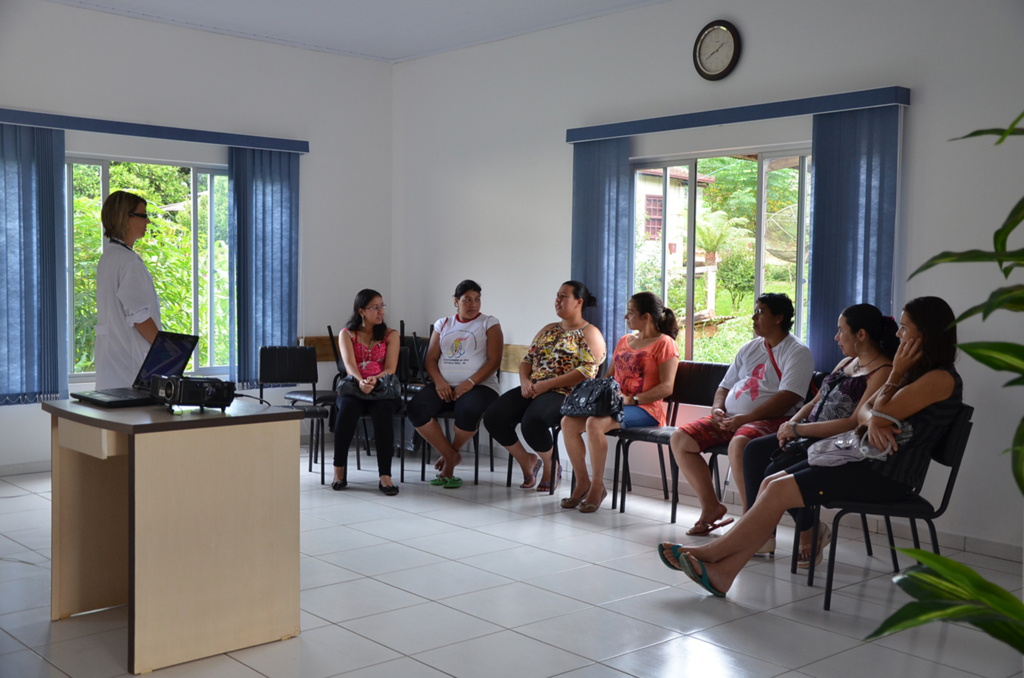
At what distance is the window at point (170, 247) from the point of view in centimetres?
620

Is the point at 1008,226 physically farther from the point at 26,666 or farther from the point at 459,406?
the point at 459,406

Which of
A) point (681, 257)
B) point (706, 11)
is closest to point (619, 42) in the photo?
point (706, 11)

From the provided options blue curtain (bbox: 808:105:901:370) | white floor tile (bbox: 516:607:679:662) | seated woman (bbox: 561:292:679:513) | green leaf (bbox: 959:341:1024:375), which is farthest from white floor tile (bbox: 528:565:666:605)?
green leaf (bbox: 959:341:1024:375)

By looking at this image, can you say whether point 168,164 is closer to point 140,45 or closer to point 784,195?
point 140,45

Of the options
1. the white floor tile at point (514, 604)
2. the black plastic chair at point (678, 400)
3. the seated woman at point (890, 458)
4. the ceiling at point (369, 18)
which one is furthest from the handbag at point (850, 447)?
the ceiling at point (369, 18)

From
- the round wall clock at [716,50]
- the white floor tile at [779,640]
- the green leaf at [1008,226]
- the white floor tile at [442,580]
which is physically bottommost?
the white floor tile at [442,580]

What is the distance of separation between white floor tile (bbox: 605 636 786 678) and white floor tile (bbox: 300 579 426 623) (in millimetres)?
969

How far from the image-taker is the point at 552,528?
4.76m

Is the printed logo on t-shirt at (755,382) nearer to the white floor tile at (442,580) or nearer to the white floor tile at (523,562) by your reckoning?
the white floor tile at (523,562)

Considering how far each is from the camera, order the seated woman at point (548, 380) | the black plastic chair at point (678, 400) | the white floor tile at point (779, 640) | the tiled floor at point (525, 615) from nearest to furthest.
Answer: the tiled floor at point (525, 615)
the white floor tile at point (779, 640)
the black plastic chair at point (678, 400)
the seated woman at point (548, 380)

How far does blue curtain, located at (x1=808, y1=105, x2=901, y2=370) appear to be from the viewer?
4535 mm

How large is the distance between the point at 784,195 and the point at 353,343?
282cm

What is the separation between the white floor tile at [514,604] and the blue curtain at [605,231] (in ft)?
7.94

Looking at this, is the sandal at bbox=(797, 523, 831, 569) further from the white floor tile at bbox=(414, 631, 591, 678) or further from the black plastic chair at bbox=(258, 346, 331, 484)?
the black plastic chair at bbox=(258, 346, 331, 484)
